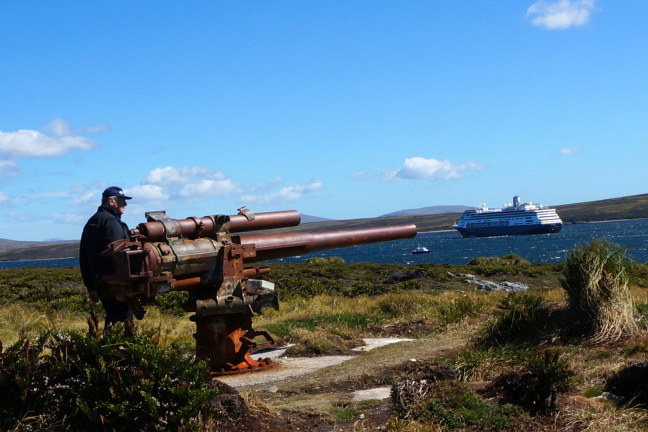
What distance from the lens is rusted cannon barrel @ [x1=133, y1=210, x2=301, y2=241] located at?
297 inches

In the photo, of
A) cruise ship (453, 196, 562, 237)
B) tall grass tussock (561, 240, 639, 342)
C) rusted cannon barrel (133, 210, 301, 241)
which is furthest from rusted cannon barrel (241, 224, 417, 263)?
cruise ship (453, 196, 562, 237)

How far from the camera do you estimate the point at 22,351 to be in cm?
546

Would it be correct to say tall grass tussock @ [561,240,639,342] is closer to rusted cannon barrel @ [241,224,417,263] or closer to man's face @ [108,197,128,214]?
rusted cannon barrel @ [241,224,417,263]

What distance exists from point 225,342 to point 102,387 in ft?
10.7

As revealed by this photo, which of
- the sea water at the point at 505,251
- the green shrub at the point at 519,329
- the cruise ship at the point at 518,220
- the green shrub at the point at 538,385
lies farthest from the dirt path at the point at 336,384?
the cruise ship at the point at 518,220

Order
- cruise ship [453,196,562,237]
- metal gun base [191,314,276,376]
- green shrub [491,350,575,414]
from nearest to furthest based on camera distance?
green shrub [491,350,575,414], metal gun base [191,314,276,376], cruise ship [453,196,562,237]

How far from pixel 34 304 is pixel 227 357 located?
1126 centimetres

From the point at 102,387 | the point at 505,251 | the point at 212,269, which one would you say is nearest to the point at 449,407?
the point at 102,387

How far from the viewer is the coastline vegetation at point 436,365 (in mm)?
5254

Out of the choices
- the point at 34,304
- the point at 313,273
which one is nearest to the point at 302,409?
the point at 34,304

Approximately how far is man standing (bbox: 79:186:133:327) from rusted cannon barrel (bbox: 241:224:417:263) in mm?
1378

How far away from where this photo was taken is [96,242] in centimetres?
758

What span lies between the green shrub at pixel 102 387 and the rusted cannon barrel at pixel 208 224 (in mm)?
2071

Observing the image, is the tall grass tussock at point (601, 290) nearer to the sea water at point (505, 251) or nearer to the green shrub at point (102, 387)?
the green shrub at point (102, 387)
